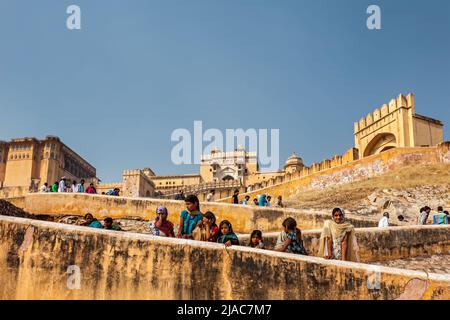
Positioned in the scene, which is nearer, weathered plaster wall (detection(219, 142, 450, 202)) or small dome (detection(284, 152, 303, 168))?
weathered plaster wall (detection(219, 142, 450, 202))

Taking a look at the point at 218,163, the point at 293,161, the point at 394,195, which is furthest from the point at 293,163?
the point at 394,195

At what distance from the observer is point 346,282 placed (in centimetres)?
527

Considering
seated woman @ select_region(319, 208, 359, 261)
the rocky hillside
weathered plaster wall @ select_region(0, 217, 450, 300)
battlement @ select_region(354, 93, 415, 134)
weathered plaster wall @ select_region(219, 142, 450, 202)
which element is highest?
battlement @ select_region(354, 93, 415, 134)

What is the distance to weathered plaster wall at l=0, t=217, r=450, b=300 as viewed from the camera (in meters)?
5.23

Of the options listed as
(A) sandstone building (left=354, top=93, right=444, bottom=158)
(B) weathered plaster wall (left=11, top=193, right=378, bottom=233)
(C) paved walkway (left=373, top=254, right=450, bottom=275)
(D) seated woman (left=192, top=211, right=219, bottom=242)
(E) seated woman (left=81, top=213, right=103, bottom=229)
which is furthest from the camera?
(A) sandstone building (left=354, top=93, right=444, bottom=158)

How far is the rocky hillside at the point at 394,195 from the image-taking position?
67.0 ft

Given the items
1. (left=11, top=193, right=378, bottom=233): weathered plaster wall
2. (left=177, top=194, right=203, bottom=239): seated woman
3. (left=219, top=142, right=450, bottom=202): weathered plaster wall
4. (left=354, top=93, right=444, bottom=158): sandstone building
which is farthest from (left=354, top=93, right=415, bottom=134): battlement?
(left=177, top=194, right=203, bottom=239): seated woman

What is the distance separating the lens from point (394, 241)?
1013cm

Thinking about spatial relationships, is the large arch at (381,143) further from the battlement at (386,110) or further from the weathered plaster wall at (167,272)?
the weathered plaster wall at (167,272)

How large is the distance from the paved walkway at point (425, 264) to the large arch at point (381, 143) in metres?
28.3

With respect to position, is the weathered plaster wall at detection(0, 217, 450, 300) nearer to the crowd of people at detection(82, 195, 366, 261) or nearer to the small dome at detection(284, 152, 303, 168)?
the crowd of people at detection(82, 195, 366, 261)

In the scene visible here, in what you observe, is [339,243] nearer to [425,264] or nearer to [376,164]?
[425,264]

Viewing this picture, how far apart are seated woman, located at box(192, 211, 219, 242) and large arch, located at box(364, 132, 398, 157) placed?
33.1 meters
